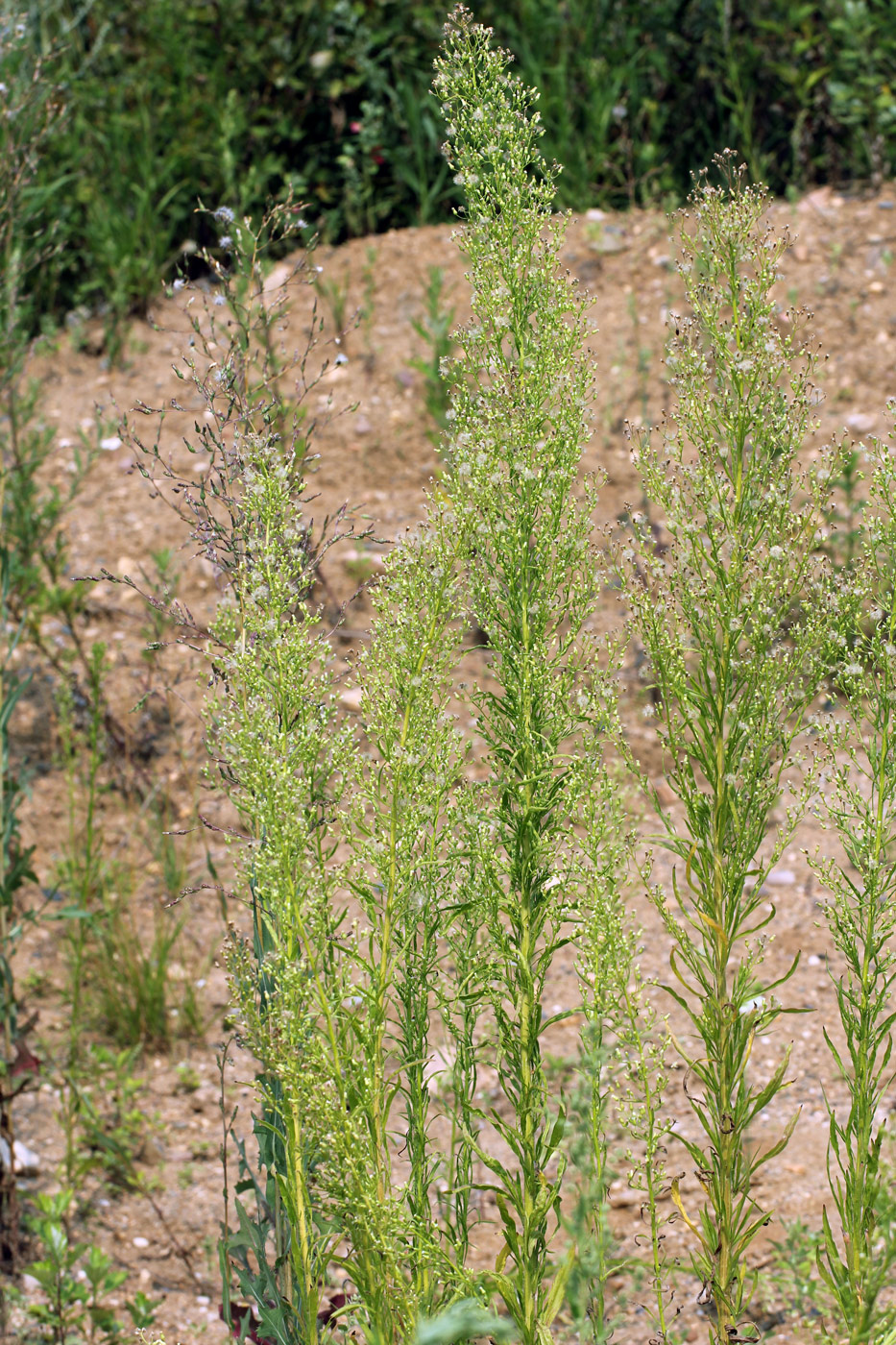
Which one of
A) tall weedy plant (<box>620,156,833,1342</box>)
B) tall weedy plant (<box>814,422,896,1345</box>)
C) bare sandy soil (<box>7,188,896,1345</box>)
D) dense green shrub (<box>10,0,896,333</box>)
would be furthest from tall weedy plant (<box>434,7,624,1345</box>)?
dense green shrub (<box>10,0,896,333</box>)

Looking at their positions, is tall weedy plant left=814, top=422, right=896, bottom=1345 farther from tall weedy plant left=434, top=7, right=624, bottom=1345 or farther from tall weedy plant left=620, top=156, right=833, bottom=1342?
tall weedy plant left=434, top=7, right=624, bottom=1345

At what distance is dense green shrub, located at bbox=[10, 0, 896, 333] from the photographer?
643 centimetres

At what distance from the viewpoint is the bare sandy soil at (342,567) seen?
3510 mm

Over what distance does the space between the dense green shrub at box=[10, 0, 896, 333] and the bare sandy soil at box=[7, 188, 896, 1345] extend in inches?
12.4

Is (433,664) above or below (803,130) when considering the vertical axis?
below

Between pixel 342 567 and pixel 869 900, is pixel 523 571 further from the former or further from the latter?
pixel 342 567

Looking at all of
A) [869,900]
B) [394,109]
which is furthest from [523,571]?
[394,109]

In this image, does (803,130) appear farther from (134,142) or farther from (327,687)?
(327,687)

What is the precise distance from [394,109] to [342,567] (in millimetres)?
2681

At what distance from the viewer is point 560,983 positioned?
4203mm

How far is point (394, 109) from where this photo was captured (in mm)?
6695

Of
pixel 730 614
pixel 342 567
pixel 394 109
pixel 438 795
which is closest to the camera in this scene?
pixel 438 795

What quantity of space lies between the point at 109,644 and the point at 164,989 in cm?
166

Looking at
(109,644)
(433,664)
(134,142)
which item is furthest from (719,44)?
(433,664)
